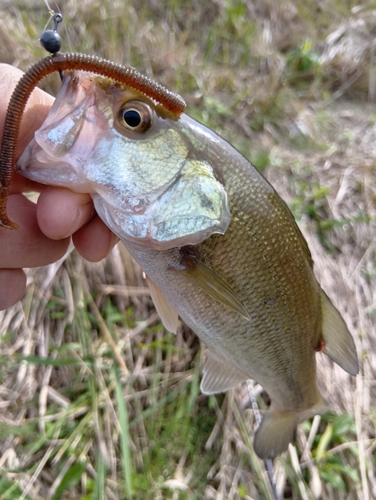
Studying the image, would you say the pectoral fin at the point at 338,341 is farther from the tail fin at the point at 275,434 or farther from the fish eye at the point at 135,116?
the fish eye at the point at 135,116

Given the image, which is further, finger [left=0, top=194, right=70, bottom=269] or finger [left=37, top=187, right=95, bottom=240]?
finger [left=0, top=194, right=70, bottom=269]

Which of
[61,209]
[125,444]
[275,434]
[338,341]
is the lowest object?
[125,444]

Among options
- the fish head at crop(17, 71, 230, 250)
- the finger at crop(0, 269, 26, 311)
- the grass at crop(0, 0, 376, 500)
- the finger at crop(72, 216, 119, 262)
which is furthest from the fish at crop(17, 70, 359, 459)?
the grass at crop(0, 0, 376, 500)

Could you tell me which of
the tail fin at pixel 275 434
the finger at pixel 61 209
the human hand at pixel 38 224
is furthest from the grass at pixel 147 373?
the finger at pixel 61 209

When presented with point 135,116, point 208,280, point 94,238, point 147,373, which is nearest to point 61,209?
point 94,238

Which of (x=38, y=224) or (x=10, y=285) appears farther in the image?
(x=10, y=285)

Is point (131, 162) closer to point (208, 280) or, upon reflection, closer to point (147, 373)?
point (208, 280)

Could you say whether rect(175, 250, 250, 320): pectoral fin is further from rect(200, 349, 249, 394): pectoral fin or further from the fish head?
rect(200, 349, 249, 394): pectoral fin
